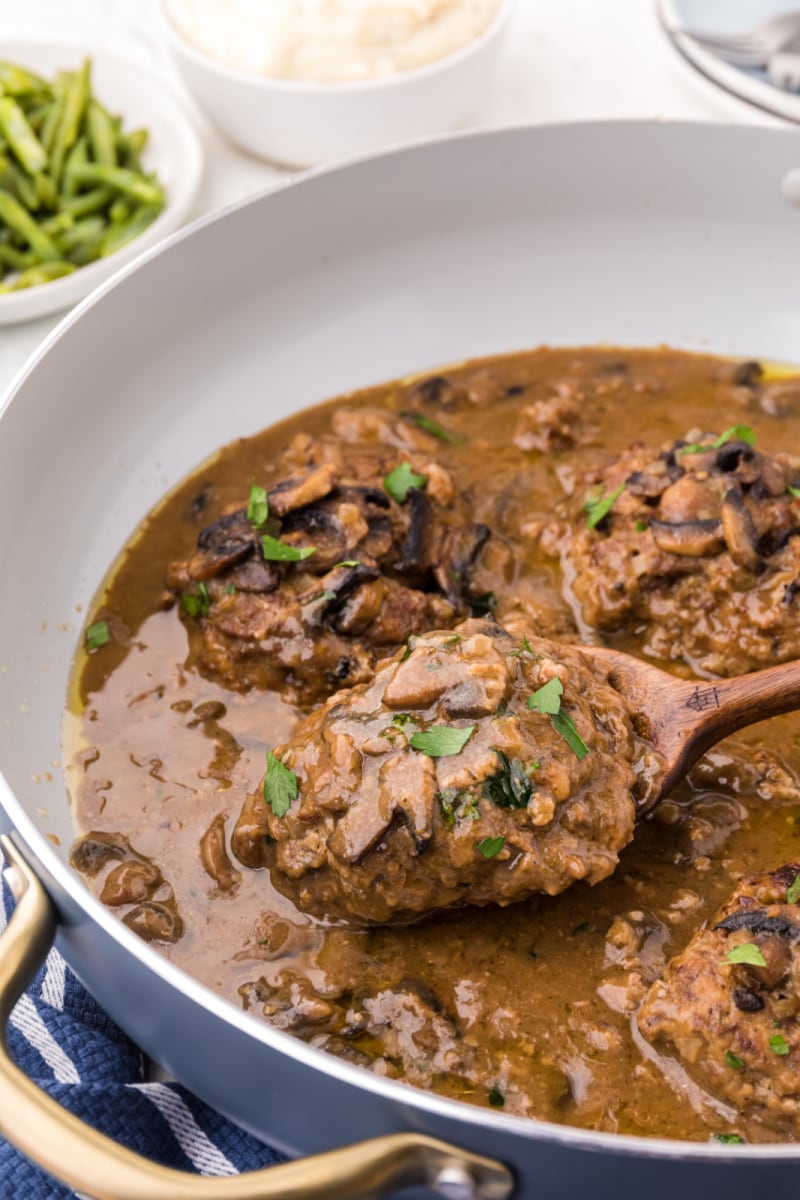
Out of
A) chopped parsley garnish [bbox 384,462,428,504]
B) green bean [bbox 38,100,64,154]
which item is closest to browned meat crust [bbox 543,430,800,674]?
chopped parsley garnish [bbox 384,462,428,504]

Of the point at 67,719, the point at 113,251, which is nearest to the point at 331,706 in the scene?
the point at 67,719

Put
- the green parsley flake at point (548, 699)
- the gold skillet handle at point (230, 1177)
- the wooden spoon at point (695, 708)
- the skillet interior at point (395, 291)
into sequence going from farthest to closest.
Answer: the skillet interior at point (395, 291) < the wooden spoon at point (695, 708) < the green parsley flake at point (548, 699) < the gold skillet handle at point (230, 1177)

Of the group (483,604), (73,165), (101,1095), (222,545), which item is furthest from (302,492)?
(73,165)

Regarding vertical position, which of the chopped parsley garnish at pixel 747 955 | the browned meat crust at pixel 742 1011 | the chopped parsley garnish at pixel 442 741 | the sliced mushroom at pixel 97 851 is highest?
the chopped parsley garnish at pixel 442 741

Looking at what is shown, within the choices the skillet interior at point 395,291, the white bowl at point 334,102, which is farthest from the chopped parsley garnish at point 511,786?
the white bowl at point 334,102

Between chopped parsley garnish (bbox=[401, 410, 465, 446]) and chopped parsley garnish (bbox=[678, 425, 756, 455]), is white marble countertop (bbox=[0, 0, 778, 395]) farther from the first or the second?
chopped parsley garnish (bbox=[678, 425, 756, 455])

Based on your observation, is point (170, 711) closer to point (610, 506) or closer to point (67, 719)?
point (67, 719)

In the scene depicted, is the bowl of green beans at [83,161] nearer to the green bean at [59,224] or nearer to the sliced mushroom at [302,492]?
the green bean at [59,224]
